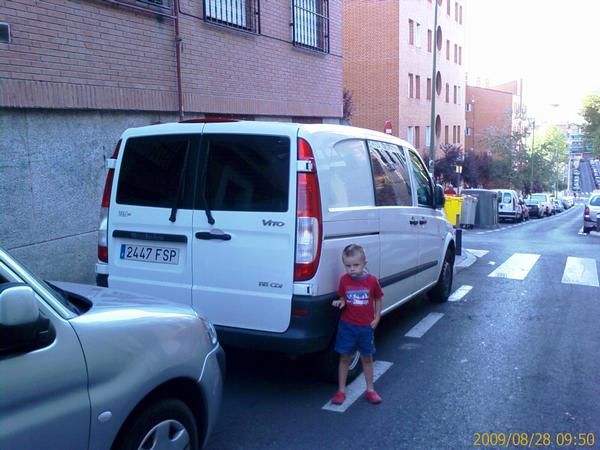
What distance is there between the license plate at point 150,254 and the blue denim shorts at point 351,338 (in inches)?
53.4

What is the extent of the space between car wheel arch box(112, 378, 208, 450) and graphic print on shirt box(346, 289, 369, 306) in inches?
60.8

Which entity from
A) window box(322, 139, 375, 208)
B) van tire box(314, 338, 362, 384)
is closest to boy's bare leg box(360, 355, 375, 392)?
van tire box(314, 338, 362, 384)

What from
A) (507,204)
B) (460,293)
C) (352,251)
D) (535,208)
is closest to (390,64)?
(507,204)

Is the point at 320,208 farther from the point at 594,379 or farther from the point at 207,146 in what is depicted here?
the point at 594,379

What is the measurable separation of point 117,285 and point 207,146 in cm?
135

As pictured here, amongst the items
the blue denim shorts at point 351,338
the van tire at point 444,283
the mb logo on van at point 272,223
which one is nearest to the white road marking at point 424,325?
the van tire at point 444,283

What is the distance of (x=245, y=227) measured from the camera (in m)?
4.50

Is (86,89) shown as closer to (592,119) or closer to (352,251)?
(352,251)

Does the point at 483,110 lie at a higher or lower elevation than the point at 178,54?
higher

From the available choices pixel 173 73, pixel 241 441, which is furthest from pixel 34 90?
pixel 241 441

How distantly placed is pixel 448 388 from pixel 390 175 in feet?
6.64

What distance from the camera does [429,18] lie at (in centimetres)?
4172

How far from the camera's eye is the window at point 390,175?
557 centimetres

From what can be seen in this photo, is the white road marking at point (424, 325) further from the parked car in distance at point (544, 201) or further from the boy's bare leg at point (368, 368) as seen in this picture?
the parked car in distance at point (544, 201)
